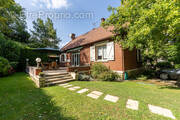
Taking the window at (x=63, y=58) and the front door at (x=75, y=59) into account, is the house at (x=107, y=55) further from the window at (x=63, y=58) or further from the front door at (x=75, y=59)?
the window at (x=63, y=58)

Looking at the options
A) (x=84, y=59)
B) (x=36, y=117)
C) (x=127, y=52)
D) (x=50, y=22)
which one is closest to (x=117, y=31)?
(x=127, y=52)

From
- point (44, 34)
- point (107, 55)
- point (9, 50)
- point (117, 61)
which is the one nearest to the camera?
point (117, 61)

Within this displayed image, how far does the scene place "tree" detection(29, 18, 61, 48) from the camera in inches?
893

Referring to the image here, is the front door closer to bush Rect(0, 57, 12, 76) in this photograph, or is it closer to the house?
the house

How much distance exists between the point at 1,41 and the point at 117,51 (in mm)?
13177

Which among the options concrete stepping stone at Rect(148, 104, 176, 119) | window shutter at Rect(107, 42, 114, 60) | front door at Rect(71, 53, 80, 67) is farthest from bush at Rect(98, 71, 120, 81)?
front door at Rect(71, 53, 80, 67)

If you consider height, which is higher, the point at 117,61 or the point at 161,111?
the point at 117,61

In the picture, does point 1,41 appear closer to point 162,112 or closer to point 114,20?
point 114,20

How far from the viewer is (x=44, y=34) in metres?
23.6

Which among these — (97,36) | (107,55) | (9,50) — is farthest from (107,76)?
(9,50)

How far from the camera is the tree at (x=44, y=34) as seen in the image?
74.4 ft

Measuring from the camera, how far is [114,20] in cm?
610

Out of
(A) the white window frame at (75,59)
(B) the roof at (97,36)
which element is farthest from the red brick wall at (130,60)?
(A) the white window frame at (75,59)

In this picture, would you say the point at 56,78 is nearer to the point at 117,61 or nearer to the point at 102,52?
the point at 102,52
